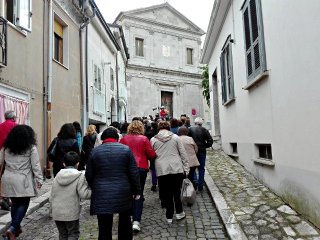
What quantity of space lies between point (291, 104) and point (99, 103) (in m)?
11.2

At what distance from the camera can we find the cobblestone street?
4.68 meters

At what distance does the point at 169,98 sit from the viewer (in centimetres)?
3173

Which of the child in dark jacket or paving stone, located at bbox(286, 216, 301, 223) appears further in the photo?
paving stone, located at bbox(286, 216, 301, 223)

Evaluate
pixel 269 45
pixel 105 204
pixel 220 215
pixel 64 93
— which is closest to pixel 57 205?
pixel 105 204

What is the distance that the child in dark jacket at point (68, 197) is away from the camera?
3.71 meters

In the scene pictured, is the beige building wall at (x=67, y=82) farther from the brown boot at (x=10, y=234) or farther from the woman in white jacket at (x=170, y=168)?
the brown boot at (x=10, y=234)

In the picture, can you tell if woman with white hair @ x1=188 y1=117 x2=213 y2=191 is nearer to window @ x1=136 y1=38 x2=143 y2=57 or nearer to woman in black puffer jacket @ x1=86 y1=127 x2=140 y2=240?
woman in black puffer jacket @ x1=86 y1=127 x2=140 y2=240

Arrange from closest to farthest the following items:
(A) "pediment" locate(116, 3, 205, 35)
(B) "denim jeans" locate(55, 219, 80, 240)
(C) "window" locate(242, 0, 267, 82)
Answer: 1. (B) "denim jeans" locate(55, 219, 80, 240)
2. (C) "window" locate(242, 0, 267, 82)
3. (A) "pediment" locate(116, 3, 205, 35)

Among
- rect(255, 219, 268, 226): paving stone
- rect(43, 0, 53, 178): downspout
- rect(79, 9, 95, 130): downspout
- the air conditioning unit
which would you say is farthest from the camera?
rect(79, 9, 95, 130): downspout

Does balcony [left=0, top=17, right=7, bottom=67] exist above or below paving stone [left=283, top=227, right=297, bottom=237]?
above

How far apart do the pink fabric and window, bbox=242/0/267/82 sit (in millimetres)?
5486

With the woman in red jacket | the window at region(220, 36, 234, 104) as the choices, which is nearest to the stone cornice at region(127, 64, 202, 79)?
the window at region(220, 36, 234, 104)

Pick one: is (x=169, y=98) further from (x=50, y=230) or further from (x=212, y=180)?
(x=50, y=230)

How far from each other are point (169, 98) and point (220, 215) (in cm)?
2676
